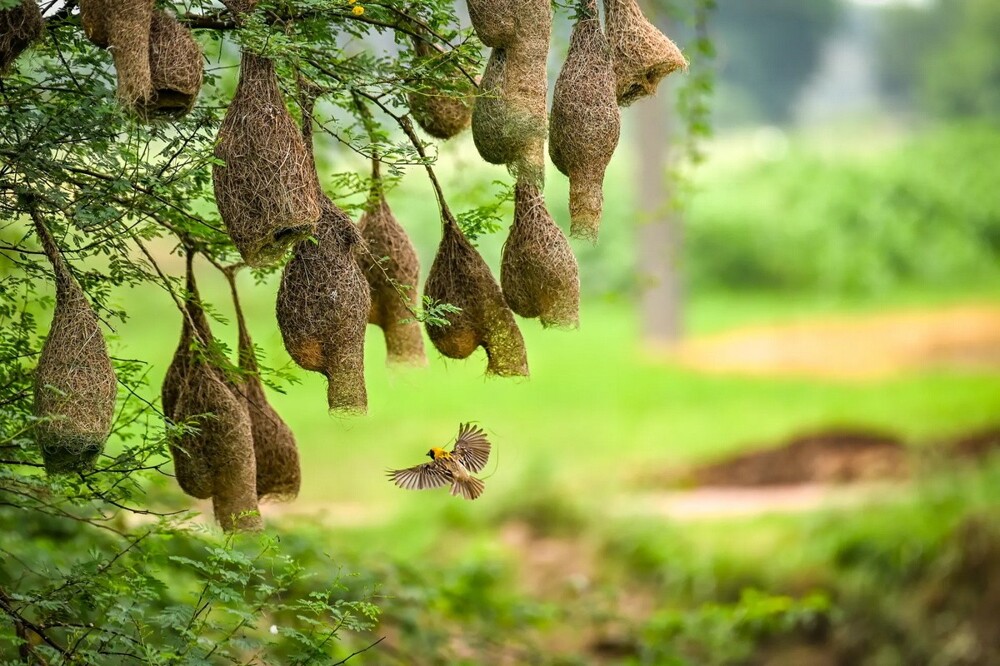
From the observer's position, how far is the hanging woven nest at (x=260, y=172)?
1.65 meters

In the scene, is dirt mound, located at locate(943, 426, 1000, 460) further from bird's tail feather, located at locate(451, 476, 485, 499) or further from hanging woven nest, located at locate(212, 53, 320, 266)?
hanging woven nest, located at locate(212, 53, 320, 266)

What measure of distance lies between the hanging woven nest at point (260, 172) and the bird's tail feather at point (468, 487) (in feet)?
1.61

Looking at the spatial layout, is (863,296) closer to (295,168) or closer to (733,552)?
(733,552)

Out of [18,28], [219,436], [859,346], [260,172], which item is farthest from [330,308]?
[859,346]

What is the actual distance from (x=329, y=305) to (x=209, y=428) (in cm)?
33

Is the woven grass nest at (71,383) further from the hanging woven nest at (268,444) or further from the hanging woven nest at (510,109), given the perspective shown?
the hanging woven nest at (510,109)

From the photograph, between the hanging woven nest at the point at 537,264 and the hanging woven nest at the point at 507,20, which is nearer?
the hanging woven nest at the point at 507,20

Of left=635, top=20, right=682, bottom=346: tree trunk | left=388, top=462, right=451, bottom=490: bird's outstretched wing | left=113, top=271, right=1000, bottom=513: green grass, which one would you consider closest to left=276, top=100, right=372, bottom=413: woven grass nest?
left=388, top=462, right=451, bottom=490: bird's outstretched wing

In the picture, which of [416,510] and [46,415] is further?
[416,510]

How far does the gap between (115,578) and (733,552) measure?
3.72 meters

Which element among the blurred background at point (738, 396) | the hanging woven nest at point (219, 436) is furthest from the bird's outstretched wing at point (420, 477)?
the hanging woven nest at point (219, 436)

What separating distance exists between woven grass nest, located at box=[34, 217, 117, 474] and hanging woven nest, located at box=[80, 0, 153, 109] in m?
0.24

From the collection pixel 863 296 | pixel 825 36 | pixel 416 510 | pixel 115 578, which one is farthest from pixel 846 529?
pixel 825 36

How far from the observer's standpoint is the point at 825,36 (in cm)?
984
